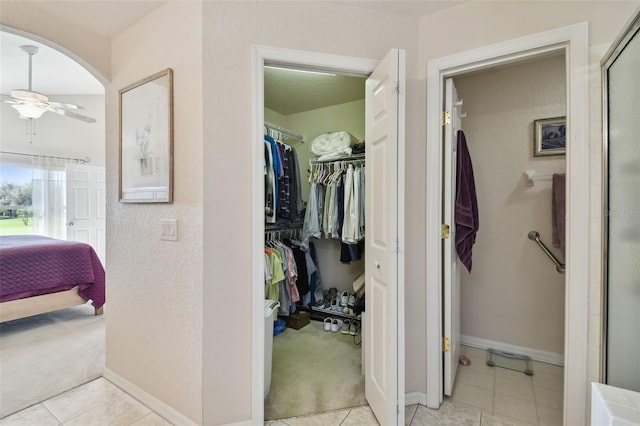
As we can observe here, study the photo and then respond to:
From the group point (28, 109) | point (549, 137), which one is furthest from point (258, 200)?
point (28, 109)

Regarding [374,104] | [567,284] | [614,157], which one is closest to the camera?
[614,157]

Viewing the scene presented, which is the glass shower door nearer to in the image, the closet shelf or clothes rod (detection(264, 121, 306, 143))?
the closet shelf

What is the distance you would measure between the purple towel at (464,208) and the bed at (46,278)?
363 cm

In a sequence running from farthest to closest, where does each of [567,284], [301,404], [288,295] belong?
[288,295], [301,404], [567,284]

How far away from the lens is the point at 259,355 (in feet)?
5.12

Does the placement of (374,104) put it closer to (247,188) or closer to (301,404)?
(247,188)

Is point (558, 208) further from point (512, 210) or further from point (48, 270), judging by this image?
point (48, 270)

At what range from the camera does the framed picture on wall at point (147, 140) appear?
1.62 meters

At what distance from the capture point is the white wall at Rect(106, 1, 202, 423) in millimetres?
1535

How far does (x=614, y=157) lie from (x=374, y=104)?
1123 millimetres

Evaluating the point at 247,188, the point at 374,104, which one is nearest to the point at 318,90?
the point at 374,104

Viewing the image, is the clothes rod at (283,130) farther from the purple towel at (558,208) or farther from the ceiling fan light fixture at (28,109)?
the ceiling fan light fixture at (28,109)

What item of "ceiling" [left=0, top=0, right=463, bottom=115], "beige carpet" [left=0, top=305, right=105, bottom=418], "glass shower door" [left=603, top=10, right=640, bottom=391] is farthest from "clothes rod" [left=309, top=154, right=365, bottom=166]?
"beige carpet" [left=0, top=305, right=105, bottom=418]

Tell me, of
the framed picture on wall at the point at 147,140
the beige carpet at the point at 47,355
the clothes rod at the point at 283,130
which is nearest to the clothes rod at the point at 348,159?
the clothes rod at the point at 283,130
